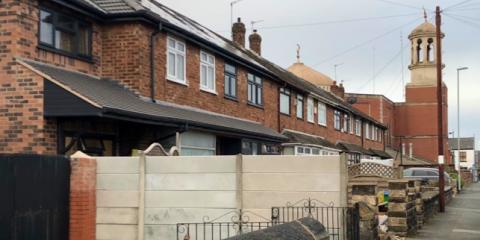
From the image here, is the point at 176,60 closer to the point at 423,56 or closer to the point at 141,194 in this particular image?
the point at 141,194

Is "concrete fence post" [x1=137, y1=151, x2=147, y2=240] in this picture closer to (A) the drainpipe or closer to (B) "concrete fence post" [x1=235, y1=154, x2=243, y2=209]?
(B) "concrete fence post" [x1=235, y1=154, x2=243, y2=209]

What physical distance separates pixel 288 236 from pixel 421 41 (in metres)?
60.9

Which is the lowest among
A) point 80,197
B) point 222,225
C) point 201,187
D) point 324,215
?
point 222,225

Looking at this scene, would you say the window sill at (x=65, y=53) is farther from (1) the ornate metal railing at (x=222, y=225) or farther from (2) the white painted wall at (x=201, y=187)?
(1) the ornate metal railing at (x=222, y=225)

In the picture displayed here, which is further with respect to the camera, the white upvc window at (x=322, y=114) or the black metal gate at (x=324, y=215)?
the white upvc window at (x=322, y=114)

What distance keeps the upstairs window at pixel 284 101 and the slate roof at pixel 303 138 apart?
2.92ft

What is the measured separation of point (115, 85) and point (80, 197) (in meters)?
5.85

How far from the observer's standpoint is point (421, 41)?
6344 cm

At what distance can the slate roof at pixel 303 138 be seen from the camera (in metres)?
26.9

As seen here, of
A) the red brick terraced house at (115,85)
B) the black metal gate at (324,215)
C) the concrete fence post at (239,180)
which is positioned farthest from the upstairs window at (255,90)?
the black metal gate at (324,215)

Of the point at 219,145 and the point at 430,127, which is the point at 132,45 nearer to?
the point at 219,145

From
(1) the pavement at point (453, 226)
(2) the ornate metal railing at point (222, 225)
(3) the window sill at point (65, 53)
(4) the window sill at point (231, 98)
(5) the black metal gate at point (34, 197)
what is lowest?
(1) the pavement at point (453, 226)

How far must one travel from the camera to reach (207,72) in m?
19.5

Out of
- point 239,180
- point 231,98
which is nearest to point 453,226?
point 231,98
